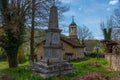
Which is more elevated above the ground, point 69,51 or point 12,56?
point 12,56

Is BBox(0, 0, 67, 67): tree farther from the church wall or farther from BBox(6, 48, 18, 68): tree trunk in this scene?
the church wall

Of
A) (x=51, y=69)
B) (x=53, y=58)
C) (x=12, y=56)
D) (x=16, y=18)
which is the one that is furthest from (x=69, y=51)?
(x=51, y=69)

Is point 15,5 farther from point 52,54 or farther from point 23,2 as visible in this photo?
point 52,54

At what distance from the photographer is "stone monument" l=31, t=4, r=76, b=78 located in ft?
38.3

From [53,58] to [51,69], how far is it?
931 mm

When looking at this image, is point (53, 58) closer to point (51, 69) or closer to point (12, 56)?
point (51, 69)

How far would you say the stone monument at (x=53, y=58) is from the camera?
11680 millimetres

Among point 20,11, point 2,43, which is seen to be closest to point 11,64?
point 2,43

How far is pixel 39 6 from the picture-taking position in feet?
58.3

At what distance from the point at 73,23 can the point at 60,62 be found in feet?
103

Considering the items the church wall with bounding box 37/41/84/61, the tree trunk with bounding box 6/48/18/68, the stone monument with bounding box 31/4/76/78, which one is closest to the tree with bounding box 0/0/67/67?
the tree trunk with bounding box 6/48/18/68

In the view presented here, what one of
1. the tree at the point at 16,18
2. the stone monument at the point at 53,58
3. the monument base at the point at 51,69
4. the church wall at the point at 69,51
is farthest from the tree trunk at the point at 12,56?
the church wall at the point at 69,51

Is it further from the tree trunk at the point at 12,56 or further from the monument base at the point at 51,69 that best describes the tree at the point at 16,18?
the monument base at the point at 51,69

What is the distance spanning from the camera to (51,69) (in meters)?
11.6
